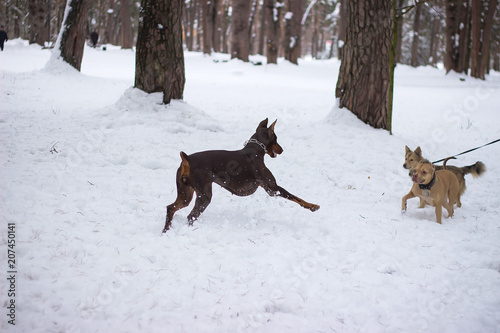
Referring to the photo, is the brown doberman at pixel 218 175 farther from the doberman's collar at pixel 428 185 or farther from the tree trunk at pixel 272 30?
the tree trunk at pixel 272 30

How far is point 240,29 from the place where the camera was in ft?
82.1

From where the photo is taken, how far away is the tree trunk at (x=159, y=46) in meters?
8.48

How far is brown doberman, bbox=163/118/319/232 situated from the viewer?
4047 millimetres

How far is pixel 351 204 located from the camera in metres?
5.49

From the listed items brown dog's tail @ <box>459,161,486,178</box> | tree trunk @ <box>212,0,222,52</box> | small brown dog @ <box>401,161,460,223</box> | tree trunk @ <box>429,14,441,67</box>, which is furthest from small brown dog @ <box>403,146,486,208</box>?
tree trunk @ <box>429,14,441,67</box>

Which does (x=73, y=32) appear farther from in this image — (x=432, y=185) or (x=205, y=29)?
(x=205, y=29)

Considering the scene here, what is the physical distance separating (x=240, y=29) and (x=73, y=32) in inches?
503

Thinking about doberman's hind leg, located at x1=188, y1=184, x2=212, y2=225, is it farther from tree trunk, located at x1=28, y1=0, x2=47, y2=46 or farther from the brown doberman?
tree trunk, located at x1=28, y1=0, x2=47, y2=46

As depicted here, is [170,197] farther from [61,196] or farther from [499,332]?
[499,332]

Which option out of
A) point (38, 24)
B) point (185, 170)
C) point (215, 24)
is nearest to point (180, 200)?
point (185, 170)

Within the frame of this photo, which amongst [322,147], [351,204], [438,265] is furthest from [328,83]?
[438,265]

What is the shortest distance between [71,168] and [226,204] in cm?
260

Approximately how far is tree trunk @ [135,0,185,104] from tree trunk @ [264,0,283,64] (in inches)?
669

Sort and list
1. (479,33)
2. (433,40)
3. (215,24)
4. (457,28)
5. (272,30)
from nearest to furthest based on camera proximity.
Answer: (479,33)
(457,28)
(272,30)
(215,24)
(433,40)
